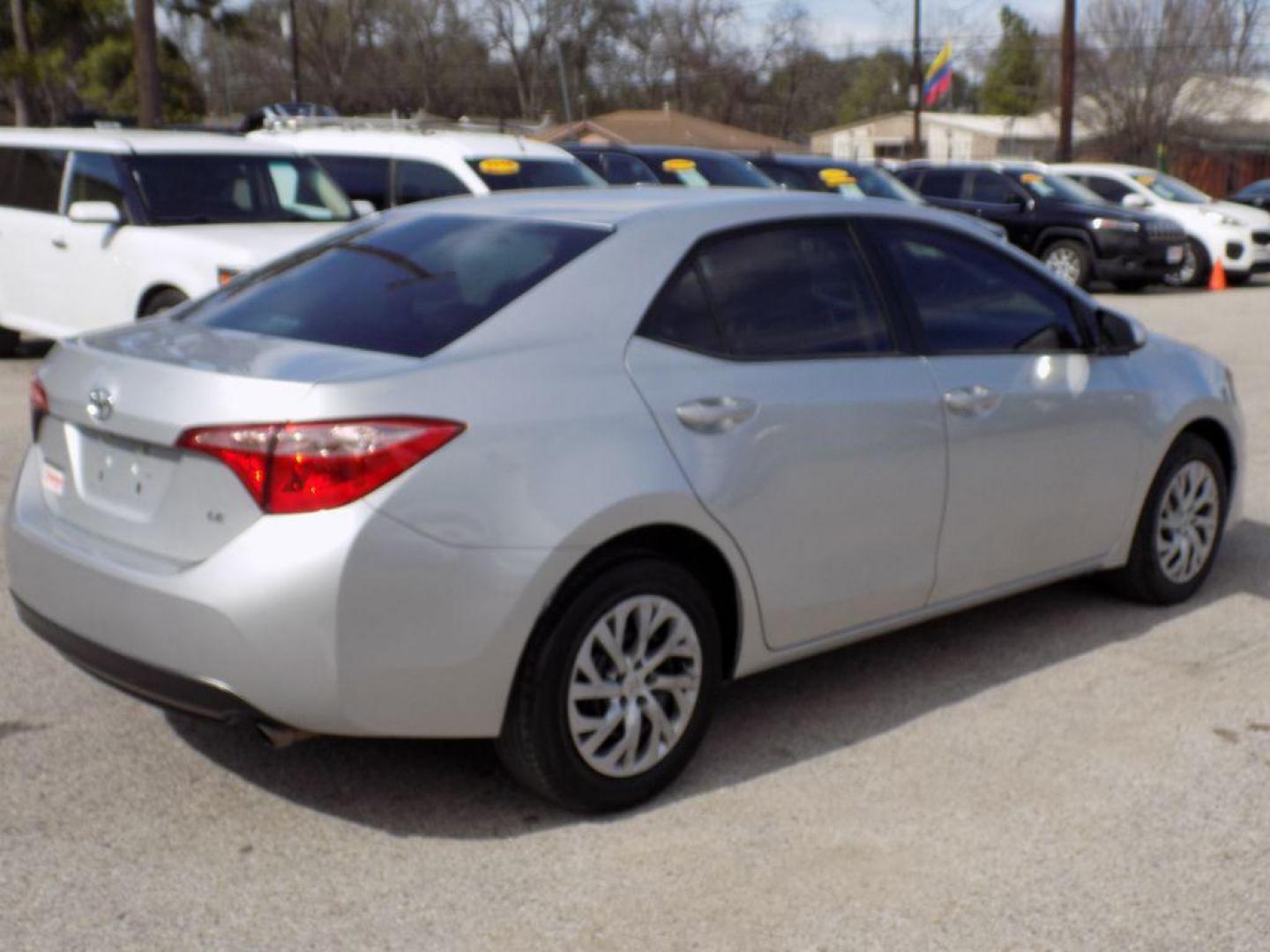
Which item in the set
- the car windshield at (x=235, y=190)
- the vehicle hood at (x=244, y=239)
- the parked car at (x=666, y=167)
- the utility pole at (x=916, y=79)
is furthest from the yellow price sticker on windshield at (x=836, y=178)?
the utility pole at (x=916, y=79)

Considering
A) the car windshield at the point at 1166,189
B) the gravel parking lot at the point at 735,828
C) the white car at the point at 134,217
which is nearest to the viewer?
the gravel parking lot at the point at 735,828

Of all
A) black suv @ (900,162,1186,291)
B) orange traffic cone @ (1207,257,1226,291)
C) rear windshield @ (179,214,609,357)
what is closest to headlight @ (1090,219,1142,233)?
black suv @ (900,162,1186,291)

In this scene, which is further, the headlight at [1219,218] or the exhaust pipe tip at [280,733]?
Result: the headlight at [1219,218]

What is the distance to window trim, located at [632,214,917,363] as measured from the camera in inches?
175

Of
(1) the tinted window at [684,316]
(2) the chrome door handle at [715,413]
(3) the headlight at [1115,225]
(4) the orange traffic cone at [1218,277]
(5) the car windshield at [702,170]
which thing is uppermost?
(1) the tinted window at [684,316]

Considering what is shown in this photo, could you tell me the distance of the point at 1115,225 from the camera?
20891 mm

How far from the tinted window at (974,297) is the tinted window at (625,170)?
1151 cm

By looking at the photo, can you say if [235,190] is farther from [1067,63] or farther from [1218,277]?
[1067,63]

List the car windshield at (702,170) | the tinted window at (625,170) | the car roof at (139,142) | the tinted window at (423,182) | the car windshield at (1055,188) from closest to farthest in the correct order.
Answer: the car roof at (139,142) → the tinted window at (423,182) → the tinted window at (625,170) → the car windshield at (702,170) → the car windshield at (1055,188)

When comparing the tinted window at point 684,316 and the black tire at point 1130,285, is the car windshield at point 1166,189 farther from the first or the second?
the tinted window at point 684,316

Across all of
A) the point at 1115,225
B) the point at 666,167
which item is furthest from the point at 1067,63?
the point at 666,167

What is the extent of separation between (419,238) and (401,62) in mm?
81479

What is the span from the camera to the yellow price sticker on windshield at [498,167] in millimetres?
13305

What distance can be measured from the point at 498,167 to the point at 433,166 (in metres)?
0.57
